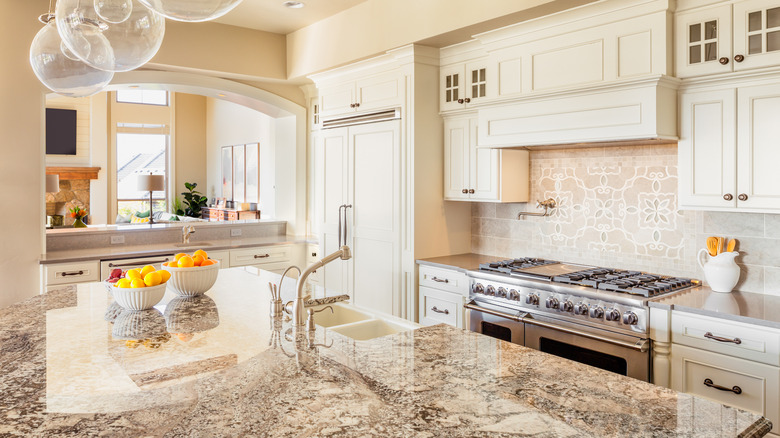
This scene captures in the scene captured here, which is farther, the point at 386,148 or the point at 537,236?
the point at 386,148

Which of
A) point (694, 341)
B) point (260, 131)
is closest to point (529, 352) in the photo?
point (694, 341)

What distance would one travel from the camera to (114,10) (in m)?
1.72

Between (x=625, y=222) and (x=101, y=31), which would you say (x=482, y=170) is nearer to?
(x=625, y=222)

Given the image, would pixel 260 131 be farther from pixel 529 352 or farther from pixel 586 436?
pixel 586 436

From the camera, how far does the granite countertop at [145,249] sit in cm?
433

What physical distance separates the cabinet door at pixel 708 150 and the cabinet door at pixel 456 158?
1.53 metres

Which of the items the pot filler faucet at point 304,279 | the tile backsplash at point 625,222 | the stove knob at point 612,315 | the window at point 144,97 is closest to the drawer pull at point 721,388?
the stove knob at point 612,315

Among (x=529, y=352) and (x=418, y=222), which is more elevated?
(x=418, y=222)

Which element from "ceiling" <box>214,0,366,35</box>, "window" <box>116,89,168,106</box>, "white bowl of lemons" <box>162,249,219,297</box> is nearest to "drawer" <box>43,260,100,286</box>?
"white bowl of lemons" <box>162,249,219,297</box>

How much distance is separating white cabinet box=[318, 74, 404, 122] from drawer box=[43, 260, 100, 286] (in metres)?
2.35

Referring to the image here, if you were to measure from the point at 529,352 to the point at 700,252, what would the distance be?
1.78 metres

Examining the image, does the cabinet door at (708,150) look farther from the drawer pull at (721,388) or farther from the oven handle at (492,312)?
the oven handle at (492,312)

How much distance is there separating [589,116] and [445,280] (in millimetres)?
1508

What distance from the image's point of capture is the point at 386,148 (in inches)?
170
